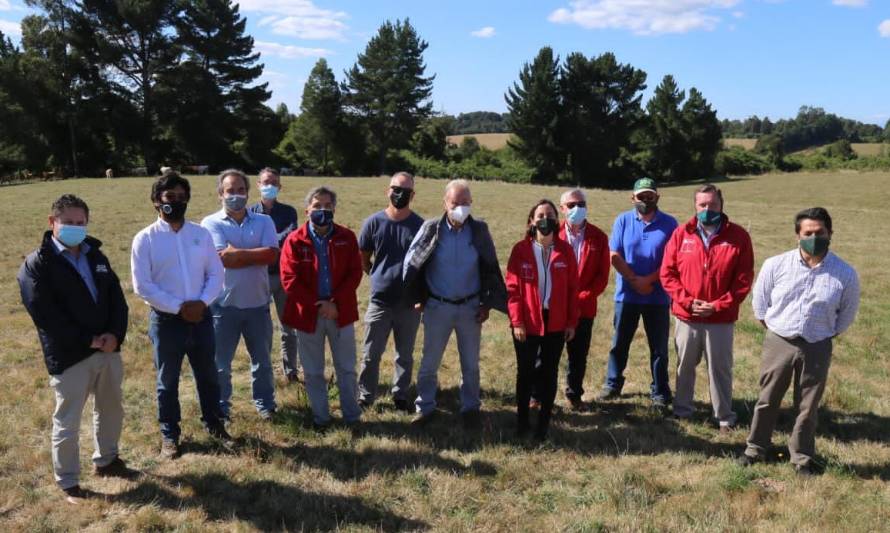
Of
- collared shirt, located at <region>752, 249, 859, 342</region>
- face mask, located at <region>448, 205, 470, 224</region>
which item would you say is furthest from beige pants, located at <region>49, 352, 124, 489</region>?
collared shirt, located at <region>752, 249, 859, 342</region>

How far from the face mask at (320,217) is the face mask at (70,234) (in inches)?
66.0

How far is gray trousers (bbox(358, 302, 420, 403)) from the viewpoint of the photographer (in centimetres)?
566

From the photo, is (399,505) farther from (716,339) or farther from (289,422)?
(716,339)

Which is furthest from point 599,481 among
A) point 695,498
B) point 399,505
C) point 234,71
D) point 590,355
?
point 234,71

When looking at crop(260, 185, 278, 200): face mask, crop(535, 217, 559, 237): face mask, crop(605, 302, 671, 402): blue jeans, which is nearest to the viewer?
crop(535, 217, 559, 237): face mask

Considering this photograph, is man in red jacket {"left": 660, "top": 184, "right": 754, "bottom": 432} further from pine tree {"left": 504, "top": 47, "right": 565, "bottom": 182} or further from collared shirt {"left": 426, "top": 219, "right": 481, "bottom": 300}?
pine tree {"left": 504, "top": 47, "right": 565, "bottom": 182}

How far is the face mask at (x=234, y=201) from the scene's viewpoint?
516cm

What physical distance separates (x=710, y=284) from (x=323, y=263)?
3256 millimetres

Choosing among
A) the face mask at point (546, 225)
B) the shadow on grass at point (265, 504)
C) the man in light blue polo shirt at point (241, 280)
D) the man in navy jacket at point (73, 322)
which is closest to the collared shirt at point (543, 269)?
the face mask at point (546, 225)

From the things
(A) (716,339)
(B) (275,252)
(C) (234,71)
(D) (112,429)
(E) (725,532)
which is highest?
(C) (234,71)

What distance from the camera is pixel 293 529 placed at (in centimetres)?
382

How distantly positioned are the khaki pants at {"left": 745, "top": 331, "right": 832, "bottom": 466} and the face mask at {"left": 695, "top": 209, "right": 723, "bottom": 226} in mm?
1013

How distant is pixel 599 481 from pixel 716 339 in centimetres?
168

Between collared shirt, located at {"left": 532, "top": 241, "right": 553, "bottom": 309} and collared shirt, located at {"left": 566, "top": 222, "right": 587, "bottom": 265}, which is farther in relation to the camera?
collared shirt, located at {"left": 566, "top": 222, "right": 587, "bottom": 265}
